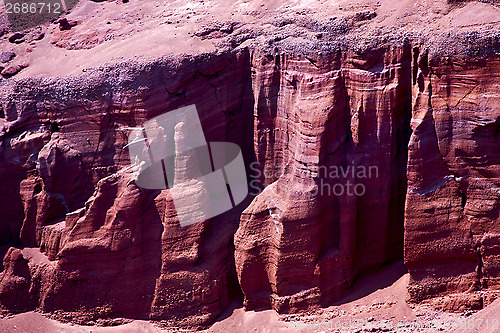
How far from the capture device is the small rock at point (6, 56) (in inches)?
897

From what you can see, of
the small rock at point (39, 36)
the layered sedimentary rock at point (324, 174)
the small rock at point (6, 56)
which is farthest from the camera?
the small rock at point (39, 36)

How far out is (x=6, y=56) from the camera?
2294cm

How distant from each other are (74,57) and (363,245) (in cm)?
997

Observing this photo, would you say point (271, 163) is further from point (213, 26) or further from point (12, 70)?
point (12, 70)

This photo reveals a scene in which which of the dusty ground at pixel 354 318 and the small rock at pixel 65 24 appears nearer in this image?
the dusty ground at pixel 354 318

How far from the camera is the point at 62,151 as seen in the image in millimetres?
19875

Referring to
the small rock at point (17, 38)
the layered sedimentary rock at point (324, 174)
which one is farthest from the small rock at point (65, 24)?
the layered sedimentary rock at point (324, 174)

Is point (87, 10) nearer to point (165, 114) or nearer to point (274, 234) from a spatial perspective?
point (165, 114)

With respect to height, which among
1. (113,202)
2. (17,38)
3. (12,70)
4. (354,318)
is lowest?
(354,318)

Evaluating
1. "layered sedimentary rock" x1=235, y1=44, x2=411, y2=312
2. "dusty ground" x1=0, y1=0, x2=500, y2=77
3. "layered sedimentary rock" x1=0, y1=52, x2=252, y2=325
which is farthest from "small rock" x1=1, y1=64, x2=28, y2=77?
"layered sedimentary rock" x1=235, y1=44, x2=411, y2=312

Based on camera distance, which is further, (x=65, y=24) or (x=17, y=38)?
(x=17, y=38)

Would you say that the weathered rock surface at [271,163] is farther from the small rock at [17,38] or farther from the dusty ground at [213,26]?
the small rock at [17,38]

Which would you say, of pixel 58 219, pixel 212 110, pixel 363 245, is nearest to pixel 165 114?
pixel 212 110

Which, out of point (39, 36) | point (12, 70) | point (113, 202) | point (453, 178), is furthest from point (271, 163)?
point (39, 36)
